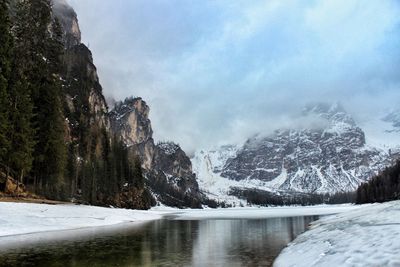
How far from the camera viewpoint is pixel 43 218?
4234cm

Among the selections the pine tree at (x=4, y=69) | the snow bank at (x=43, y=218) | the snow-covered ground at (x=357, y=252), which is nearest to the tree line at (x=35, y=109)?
the pine tree at (x=4, y=69)

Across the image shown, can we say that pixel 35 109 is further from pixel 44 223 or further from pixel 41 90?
pixel 44 223

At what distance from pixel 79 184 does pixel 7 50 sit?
6531 centimetres

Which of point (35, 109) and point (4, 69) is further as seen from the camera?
point (35, 109)

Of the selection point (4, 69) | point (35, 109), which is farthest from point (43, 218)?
point (35, 109)

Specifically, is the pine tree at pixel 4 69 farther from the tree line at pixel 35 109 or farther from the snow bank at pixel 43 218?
the snow bank at pixel 43 218

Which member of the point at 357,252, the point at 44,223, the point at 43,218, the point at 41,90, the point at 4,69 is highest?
the point at 41,90

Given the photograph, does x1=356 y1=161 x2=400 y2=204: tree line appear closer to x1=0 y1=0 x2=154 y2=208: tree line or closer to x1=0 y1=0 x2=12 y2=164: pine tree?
x1=0 y1=0 x2=154 y2=208: tree line

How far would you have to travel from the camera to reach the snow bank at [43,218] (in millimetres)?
36094

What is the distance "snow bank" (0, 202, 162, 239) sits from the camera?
36094mm

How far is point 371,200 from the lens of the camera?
157 metres

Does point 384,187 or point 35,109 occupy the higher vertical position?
point 35,109

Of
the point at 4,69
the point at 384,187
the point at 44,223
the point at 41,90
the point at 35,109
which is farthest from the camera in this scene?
the point at 384,187

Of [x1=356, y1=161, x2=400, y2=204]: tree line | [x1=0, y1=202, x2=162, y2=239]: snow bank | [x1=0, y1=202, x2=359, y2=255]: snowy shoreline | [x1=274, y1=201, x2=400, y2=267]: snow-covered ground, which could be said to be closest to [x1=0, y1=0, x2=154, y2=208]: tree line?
[x1=0, y1=202, x2=162, y2=239]: snow bank
